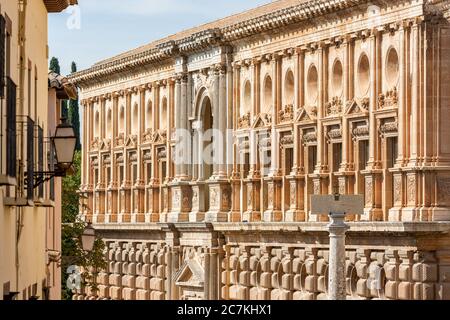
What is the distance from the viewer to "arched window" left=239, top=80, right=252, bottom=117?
3083 inches

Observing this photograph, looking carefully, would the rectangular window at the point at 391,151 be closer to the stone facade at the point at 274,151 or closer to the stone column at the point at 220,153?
the stone facade at the point at 274,151

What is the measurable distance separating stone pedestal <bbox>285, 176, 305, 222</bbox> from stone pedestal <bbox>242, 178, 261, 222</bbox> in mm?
4731

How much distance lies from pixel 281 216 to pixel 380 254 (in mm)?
11619

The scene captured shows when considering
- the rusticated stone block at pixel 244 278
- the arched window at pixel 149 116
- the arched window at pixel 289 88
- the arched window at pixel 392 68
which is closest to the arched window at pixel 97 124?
the arched window at pixel 149 116

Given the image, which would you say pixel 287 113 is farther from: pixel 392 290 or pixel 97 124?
pixel 97 124

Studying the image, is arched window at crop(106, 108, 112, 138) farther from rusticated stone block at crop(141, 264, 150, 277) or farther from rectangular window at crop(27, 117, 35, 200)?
rectangular window at crop(27, 117, 35, 200)

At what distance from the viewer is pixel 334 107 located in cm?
6812

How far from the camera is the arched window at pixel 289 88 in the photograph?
72988mm

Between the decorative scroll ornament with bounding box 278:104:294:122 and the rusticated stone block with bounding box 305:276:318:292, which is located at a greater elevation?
the decorative scroll ornament with bounding box 278:104:294:122

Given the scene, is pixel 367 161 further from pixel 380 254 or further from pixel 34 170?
pixel 34 170

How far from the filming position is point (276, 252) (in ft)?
243

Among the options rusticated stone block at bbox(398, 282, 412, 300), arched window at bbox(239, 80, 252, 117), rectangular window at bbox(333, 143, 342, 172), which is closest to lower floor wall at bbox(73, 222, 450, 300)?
rusticated stone block at bbox(398, 282, 412, 300)

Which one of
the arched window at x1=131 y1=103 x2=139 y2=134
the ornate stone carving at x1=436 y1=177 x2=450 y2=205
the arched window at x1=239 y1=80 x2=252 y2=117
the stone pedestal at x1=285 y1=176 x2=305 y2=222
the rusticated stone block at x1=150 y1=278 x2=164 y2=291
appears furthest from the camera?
the arched window at x1=131 y1=103 x2=139 y2=134

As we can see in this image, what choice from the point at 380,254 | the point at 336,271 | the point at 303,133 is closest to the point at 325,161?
the point at 303,133
